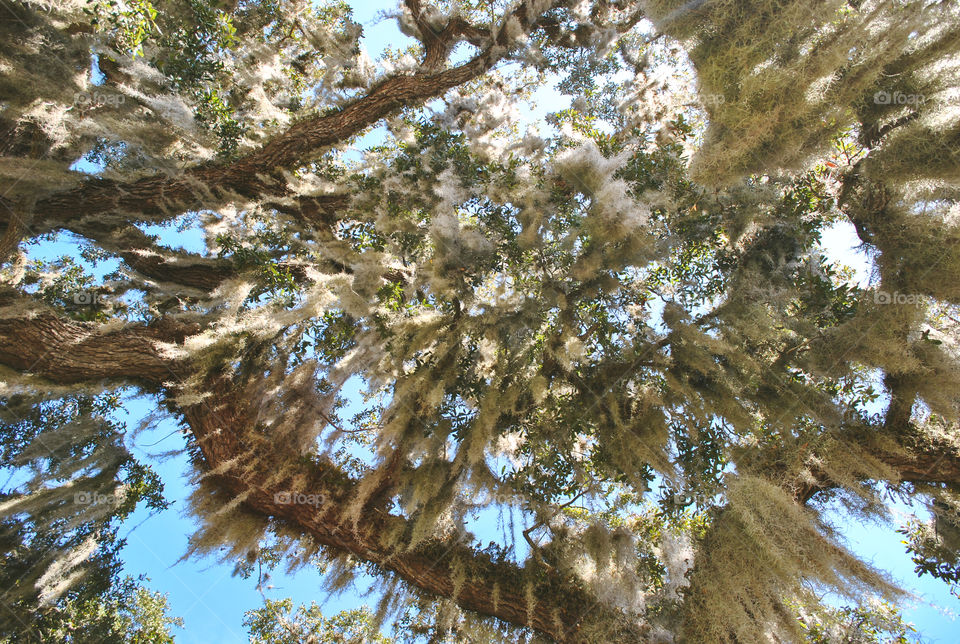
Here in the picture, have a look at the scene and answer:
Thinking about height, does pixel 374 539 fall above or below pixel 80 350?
below

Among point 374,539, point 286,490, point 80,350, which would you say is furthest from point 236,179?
point 374,539

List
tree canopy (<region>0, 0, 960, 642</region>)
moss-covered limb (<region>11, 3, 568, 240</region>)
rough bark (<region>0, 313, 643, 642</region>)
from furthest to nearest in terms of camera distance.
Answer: moss-covered limb (<region>11, 3, 568, 240</region>)
rough bark (<region>0, 313, 643, 642</region>)
tree canopy (<region>0, 0, 960, 642</region>)

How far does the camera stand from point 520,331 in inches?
133

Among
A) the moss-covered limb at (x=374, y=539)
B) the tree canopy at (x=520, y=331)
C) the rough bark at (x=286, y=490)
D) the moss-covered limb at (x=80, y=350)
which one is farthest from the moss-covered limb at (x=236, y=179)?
the moss-covered limb at (x=374, y=539)

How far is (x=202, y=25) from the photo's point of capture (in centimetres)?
432

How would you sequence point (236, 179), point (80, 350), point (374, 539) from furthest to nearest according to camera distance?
point (236, 179) → point (374, 539) → point (80, 350)

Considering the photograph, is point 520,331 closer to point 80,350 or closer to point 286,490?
point 286,490

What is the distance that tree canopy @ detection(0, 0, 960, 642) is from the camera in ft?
9.44

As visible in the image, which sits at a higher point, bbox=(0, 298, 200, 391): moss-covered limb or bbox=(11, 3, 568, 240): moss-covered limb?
bbox=(11, 3, 568, 240): moss-covered limb

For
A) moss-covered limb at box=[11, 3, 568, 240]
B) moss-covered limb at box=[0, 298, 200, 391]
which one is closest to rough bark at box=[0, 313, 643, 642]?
moss-covered limb at box=[0, 298, 200, 391]

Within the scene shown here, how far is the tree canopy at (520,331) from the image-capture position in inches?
113

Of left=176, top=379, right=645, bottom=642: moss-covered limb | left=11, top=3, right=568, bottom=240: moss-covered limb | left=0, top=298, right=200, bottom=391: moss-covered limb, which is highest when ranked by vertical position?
left=11, top=3, right=568, bottom=240: moss-covered limb

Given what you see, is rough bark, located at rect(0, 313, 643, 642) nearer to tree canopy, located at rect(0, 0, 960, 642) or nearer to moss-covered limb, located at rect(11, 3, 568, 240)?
tree canopy, located at rect(0, 0, 960, 642)

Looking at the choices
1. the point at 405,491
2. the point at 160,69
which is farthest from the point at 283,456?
the point at 160,69
